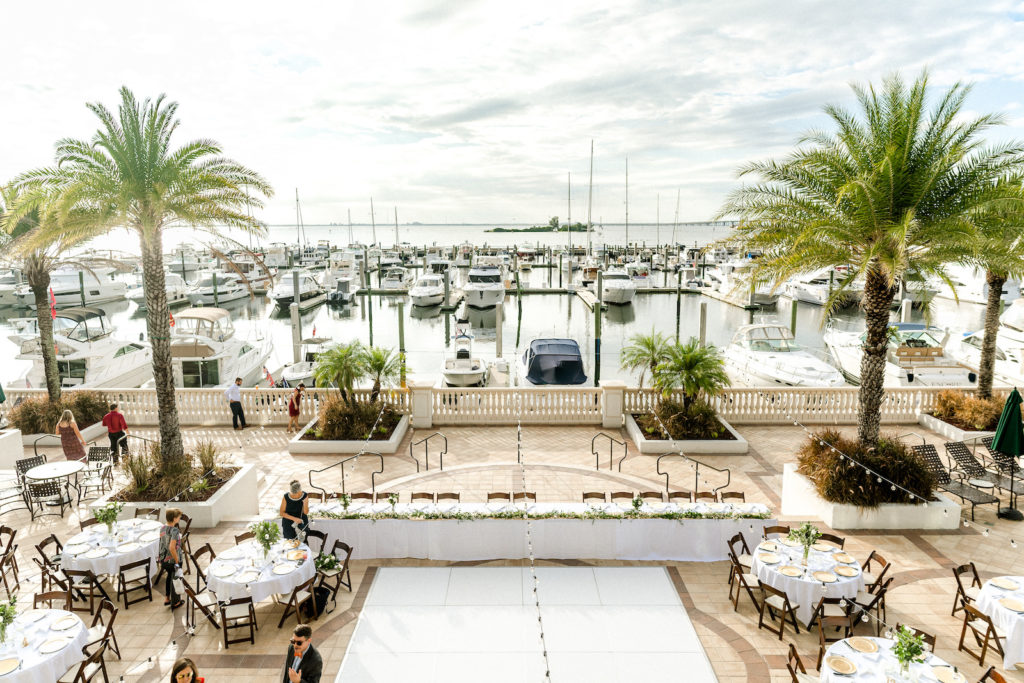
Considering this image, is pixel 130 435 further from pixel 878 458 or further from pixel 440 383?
pixel 878 458

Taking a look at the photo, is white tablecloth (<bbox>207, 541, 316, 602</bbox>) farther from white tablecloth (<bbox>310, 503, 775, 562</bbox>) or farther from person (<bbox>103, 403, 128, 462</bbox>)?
person (<bbox>103, 403, 128, 462</bbox>)

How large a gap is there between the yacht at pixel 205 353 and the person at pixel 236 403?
9.51 m

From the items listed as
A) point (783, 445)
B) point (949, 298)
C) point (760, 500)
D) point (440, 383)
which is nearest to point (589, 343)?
point (440, 383)

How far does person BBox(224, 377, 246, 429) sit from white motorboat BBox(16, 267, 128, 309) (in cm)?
5148

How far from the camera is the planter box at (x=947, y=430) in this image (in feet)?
53.4

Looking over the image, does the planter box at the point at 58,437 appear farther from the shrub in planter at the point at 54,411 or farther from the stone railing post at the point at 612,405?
the stone railing post at the point at 612,405

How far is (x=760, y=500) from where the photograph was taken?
13.3 metres

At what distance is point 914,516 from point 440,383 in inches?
877

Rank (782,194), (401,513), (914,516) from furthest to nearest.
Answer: (782,194), (914,516), (401,513)

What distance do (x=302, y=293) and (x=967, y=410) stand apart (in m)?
57.6

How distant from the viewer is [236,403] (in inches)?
706

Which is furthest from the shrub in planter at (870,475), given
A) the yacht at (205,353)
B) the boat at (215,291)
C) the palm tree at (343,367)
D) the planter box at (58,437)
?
the boat at (215,291)

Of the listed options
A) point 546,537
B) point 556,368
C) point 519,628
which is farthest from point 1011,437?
point 556,368

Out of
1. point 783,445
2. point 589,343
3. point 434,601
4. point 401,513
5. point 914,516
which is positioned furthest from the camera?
point 589,343
